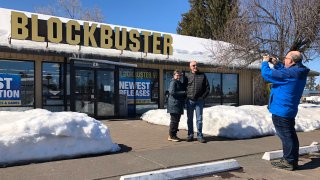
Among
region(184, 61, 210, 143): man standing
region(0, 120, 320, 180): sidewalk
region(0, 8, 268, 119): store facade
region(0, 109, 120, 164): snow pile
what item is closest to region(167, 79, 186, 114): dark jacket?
region(184, 61, 210, 143): man standing

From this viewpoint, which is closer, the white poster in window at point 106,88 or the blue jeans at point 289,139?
the blue jeans at point 289,139

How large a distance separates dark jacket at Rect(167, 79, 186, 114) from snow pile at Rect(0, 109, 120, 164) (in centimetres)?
179

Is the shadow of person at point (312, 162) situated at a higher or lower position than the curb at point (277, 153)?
lower

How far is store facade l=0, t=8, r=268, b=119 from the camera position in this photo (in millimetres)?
12883

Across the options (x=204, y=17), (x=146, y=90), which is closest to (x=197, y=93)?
(x=146, y=90)

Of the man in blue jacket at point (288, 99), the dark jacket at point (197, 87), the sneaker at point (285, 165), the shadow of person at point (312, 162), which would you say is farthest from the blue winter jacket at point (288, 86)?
the dark jacket at point (197, 87)

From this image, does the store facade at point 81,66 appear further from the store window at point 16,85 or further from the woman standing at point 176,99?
the woman standing at point 176,99

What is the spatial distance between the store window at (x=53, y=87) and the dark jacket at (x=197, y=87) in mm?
7044

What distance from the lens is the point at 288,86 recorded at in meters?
6.09

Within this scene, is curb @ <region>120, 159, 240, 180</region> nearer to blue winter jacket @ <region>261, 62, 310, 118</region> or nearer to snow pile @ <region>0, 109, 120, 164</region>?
blue winter jacket @ <region>261, 62, 310, 118</region>

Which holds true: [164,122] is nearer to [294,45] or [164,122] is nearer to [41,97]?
[41,97]

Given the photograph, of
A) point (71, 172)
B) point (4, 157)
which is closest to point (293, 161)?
point (71, 172)

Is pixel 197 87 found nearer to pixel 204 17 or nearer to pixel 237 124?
pixel 237 124

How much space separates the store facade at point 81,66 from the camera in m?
12.9
